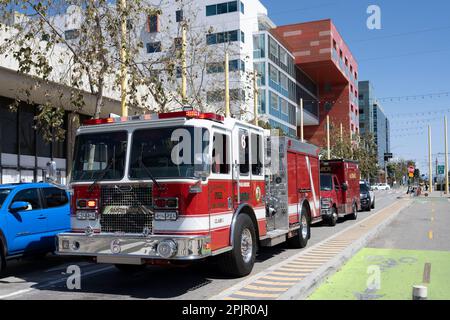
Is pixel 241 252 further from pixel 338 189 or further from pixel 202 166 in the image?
pixel 338 189

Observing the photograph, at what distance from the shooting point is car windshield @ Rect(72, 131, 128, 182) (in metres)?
7.91

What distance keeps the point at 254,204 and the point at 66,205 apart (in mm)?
4721

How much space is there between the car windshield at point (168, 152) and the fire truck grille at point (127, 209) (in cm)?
27

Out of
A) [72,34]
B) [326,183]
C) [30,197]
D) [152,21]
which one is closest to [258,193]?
[30,197]

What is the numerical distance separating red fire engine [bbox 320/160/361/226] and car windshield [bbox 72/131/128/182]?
40.4 ft

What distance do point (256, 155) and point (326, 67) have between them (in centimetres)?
6288

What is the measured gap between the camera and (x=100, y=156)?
26.6 ft

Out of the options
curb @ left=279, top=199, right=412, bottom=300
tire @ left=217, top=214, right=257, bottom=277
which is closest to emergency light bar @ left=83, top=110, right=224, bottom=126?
tire @ left=217, top=214, right=257, bottom=277

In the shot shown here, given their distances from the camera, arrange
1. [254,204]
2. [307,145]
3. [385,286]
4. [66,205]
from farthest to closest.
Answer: [307,145], [66,205], [254,204], [385,286]

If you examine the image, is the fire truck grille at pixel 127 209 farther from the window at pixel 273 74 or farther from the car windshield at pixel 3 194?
the window at pixel 273 74

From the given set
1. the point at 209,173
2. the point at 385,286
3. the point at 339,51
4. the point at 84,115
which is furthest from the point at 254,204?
the point at 339,51

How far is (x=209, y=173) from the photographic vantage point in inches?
299

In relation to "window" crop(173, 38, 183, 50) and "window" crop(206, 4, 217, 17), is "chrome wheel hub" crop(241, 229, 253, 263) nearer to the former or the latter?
"window" crop(173, 38, 183, 50)
